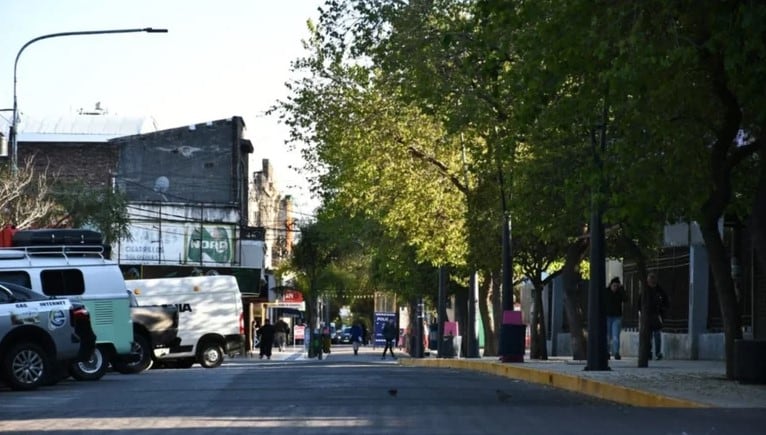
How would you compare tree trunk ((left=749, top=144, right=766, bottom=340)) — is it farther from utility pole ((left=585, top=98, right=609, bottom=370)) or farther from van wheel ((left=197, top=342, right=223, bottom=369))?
van wheel ((left=197, top=342, right=223, bottom=369))

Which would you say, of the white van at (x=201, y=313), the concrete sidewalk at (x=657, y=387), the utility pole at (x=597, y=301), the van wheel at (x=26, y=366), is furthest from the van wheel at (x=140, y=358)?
the utility pole at (x=597, y=301)

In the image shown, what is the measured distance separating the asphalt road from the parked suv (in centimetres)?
35

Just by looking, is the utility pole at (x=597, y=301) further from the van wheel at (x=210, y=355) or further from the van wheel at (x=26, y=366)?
the van wheel at (x=210, y=355)

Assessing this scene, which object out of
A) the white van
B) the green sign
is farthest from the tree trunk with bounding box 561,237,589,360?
the green sign

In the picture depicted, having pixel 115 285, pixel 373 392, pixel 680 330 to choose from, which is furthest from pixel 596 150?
pixel 680 330

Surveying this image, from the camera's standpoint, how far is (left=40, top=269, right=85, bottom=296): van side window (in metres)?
27.4

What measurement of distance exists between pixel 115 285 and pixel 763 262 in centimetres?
1355

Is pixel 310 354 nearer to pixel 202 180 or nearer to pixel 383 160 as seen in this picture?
pixel 202 180

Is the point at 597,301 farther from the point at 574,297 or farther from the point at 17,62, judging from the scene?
the point at 17,62

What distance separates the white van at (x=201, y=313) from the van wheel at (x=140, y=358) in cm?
462

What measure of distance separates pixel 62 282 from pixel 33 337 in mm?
5234

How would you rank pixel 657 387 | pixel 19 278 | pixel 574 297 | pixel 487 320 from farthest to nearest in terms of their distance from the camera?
pixel 487 320
pixel 574 297
pixel 19 278
pixel 657 387

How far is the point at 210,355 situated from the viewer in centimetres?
3944

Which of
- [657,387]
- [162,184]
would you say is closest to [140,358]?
[657,387]
